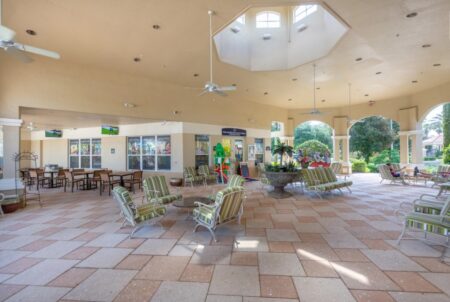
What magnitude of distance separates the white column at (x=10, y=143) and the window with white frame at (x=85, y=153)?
5.27 metres

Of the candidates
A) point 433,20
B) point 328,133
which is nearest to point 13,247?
point 433,20

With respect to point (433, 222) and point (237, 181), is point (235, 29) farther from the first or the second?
point (433, 222)

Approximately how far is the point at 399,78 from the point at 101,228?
11904 millimetres

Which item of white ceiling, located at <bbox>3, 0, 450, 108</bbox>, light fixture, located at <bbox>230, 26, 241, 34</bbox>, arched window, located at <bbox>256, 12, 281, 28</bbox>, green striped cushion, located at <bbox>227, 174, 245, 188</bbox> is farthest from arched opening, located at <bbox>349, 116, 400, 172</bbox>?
green striped cushion, located at <bbox>227, 174, 245, 188</bbox>

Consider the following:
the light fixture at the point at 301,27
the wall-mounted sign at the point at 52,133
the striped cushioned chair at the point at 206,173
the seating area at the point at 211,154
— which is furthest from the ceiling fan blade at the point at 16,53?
the wall-mounted sign at the point at 52,133

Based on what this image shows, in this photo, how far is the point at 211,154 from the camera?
10.5 metres

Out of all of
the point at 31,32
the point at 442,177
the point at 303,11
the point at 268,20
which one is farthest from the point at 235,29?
the point at 442,177

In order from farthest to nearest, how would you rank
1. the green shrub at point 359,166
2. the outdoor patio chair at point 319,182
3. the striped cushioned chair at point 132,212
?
the green shrub at point 359,166 → the outdoor patio chair at point 319,182 → the striped cushioned chair at point 132,212

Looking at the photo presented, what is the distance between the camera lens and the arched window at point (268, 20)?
23.1 ft

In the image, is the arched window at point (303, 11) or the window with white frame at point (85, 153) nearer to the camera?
the arched window at point (303, 11)

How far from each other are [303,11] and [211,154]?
22.6 feet

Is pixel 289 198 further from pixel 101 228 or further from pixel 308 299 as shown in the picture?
pixel 101 228

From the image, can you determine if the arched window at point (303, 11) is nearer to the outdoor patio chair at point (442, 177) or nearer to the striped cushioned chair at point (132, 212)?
the striped cushioned chair at point (132, 212)

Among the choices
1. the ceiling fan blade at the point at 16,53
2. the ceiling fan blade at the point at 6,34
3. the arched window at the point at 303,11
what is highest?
the arched window at the point at 303,11
